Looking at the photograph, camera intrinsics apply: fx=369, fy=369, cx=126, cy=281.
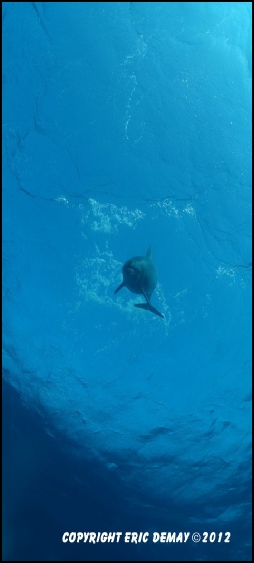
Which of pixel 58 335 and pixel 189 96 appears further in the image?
pixel 58 335

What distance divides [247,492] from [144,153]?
740 inches

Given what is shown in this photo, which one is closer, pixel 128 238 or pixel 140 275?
pixel 140 275

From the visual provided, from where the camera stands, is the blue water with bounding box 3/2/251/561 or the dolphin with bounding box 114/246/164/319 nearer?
the dolphin with bounding box 114/246/164/319

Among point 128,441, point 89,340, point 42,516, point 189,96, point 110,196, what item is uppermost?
point 189,96

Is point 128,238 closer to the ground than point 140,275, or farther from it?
farther from it

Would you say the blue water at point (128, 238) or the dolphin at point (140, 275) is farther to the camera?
the blue water at point (128, 238)

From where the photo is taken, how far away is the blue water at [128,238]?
11430 millimetres

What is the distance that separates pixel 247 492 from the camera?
2034 centimetres

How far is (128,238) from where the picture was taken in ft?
43.8

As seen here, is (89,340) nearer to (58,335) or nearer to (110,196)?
(58,335)

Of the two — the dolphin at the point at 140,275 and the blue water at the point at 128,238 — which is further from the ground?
the blue water at the point at 128,238

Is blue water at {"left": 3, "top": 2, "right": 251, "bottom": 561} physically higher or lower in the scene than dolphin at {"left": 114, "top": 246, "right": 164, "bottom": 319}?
higher

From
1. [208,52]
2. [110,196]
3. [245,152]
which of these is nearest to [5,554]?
[110,196]

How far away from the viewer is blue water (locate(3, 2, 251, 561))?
11.4 metres
